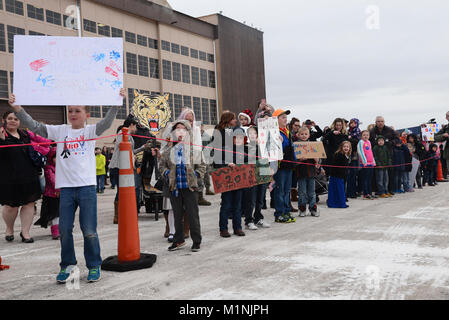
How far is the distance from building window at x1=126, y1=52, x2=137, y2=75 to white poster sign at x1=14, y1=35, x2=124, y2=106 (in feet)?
109

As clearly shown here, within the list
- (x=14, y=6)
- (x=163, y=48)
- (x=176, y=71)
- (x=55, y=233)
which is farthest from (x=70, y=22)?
(x=55, y=233)

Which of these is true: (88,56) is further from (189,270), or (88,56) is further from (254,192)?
(254,192)

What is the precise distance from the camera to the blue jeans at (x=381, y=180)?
12.3 metres

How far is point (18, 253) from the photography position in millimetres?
5816

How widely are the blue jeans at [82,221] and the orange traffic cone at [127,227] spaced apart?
43 cm

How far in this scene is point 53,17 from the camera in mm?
29688

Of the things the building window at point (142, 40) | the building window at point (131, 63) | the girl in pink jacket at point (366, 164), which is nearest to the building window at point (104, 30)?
the building window at point (131, 63)

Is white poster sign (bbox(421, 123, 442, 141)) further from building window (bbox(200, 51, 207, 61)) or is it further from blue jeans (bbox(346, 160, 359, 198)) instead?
building window (bbox(200, 51, 207, 61))

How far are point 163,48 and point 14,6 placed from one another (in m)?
16.1

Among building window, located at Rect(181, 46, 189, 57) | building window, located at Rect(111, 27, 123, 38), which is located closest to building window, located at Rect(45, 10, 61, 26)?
building window, located at Rect(111, 27, 123, 38)

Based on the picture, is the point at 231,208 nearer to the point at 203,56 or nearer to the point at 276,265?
the point at 276,265

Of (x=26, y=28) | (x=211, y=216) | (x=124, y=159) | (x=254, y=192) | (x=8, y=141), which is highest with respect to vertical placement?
(x=26, y=28)
